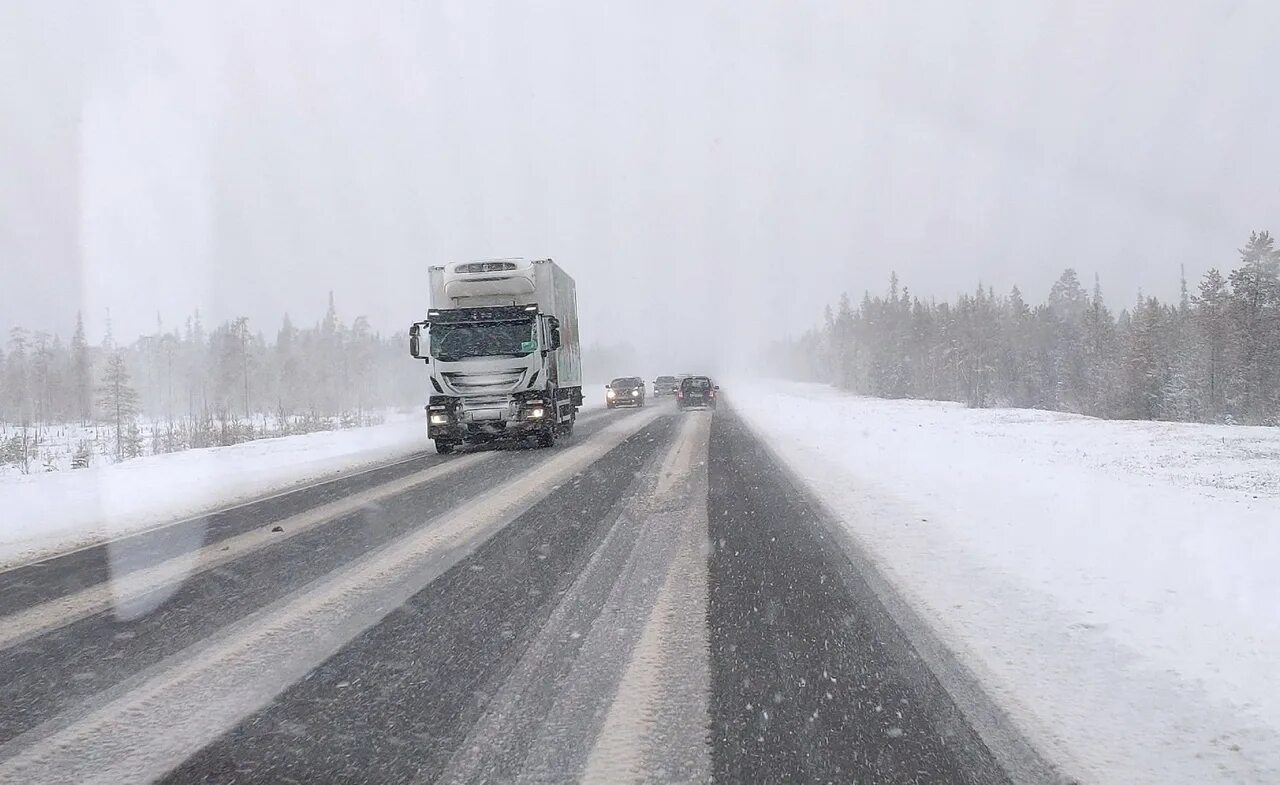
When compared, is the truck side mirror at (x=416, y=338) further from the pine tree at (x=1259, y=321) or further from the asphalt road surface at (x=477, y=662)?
the pine tree at (x=1259, y=321)

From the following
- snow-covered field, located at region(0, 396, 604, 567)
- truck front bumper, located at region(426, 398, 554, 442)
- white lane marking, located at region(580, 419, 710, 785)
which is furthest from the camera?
truck front bumper, located at region(426, 398, 554, 442)

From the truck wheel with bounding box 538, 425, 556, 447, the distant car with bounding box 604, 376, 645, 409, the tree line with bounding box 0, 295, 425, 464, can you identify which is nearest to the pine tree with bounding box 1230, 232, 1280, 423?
the distant car with bounding box 604, 376, 645, 409

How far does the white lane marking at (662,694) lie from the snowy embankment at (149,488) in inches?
240

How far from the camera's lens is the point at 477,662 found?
10.6ft

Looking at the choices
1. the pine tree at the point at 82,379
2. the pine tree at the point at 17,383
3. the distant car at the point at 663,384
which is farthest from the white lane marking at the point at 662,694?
the pine tree at the point at 17,383

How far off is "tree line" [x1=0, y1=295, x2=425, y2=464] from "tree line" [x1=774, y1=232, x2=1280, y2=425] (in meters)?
68.3

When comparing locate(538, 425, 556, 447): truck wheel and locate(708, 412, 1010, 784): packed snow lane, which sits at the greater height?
locate(538, 425, 556, 447): truck wheel

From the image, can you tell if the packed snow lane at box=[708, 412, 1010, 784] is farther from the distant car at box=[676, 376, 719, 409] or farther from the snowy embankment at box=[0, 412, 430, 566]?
the distant car at box=[676, 376, 719, 409]

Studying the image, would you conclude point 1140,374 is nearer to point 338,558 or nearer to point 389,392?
point 338,558

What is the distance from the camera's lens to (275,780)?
2246 mm

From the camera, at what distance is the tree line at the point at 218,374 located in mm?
73312

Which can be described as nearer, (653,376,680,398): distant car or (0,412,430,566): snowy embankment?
(0,412,430,566): snowy embankment

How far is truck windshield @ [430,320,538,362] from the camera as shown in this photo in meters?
13.8

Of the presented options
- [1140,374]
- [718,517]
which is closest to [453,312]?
[718,517]
